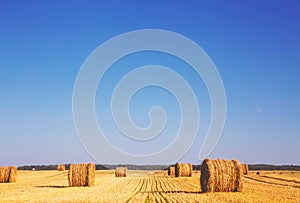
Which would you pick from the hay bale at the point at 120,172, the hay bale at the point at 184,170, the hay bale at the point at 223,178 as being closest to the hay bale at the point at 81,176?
the hay bale at the point at 223,178

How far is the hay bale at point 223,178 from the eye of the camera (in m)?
21.3

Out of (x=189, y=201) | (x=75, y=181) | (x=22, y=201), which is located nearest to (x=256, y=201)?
(x=189, y=201)

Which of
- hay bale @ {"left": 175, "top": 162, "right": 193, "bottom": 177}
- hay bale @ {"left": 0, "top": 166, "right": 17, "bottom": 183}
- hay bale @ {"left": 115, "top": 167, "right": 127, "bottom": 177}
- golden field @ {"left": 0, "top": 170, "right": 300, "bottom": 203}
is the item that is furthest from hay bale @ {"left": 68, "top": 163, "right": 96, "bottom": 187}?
hay bale @ {"left": 115, "top": 167, "right": 127, "bottom": 177}

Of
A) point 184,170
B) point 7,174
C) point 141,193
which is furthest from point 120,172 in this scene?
point 141,193

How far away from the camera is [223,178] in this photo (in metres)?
21.5

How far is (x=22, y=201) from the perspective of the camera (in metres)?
16.1

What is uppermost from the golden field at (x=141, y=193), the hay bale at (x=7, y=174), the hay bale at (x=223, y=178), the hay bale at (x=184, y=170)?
the hay bale at (x=184, y=170)

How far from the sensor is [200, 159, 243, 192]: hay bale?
21281 millimetres

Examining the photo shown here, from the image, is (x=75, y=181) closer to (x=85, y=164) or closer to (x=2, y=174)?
(x=85, y=164)

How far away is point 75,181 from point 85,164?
1.45 metres

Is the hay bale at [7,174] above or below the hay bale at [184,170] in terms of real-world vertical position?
below

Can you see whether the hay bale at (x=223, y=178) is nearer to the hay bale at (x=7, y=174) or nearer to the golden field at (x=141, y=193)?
the golden field at (x=141, y=193)

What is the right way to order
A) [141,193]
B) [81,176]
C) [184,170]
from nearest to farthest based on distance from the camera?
[141,193] → [81,176] → [184,170]

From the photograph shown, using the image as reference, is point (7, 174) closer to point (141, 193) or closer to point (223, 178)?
point (141, 193)
